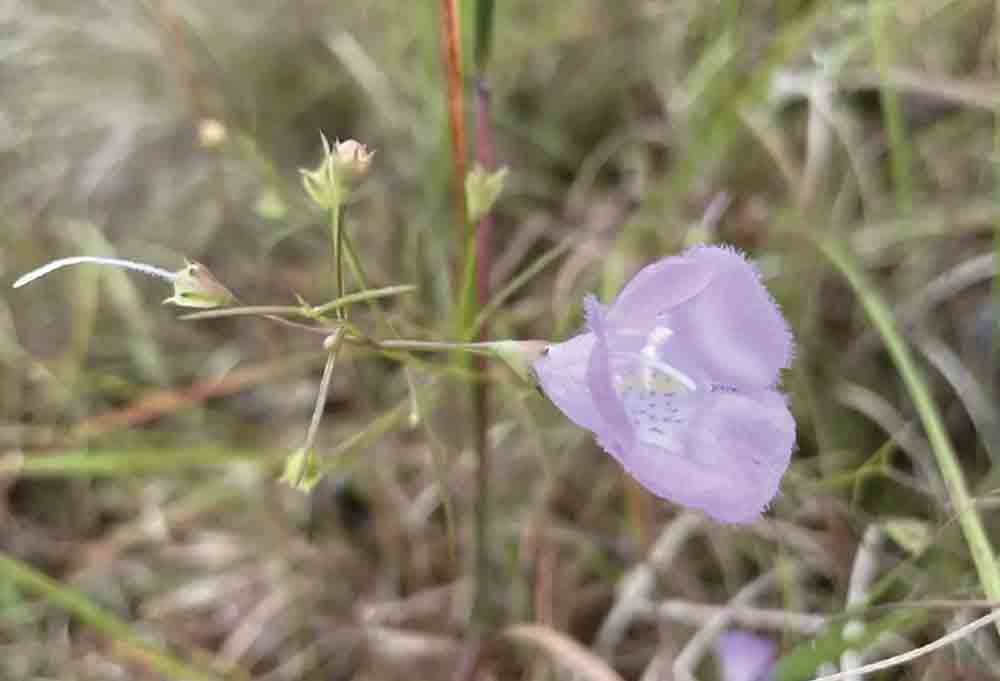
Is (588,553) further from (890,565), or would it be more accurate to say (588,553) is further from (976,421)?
(976,421)

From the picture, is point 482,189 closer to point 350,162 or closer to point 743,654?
point 350,162

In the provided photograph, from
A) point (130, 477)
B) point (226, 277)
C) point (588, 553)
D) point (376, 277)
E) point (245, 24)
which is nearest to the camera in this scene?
point (588, 553)

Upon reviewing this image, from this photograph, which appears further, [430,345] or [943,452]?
[943,452]

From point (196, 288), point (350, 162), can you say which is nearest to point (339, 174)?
point (350, 162)

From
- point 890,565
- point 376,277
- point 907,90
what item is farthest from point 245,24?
point 890,565

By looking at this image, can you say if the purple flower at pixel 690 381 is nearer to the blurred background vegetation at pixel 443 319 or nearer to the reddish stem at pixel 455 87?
the blurred background vegetation at pixel 443 319

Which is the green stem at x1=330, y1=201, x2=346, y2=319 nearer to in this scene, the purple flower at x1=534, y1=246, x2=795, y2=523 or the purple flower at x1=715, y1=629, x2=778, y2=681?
the purple flower at x1=534, y1=246, x2=795, y2=523
